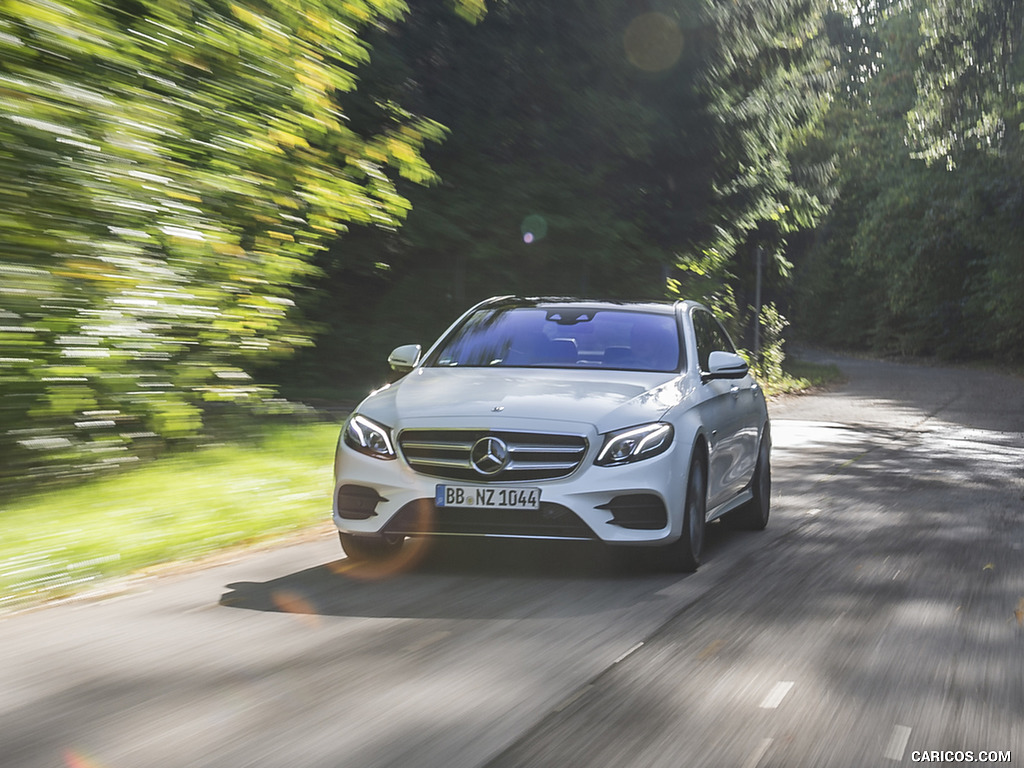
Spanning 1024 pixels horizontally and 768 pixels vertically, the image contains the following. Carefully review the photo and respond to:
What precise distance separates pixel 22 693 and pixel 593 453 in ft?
10.9

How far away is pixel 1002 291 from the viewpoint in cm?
4697

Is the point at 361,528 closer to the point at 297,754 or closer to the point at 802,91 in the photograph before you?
the point at 297,754

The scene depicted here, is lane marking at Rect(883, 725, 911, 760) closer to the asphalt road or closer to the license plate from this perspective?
the asphalt road

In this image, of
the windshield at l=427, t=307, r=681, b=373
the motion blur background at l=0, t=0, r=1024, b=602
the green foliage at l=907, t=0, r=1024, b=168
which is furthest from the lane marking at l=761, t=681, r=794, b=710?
the green foliage at l=907, t=0, r=1024, b=168

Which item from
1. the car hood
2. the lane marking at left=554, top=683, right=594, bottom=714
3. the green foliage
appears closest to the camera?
the lane marking at left=554, top=683, right=594, bottom=714

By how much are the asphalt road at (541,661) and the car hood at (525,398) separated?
2.94 ft

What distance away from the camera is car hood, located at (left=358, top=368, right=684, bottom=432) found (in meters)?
7.35

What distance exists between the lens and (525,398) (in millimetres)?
7562

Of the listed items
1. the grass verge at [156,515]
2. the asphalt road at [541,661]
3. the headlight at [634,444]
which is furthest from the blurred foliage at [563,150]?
the asphalt road at [541,661]

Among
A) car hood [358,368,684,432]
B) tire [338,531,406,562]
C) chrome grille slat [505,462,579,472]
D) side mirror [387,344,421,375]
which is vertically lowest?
tire [338,531,406,562]

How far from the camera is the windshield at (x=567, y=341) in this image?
8.44 meters

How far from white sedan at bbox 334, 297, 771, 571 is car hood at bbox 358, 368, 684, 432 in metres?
0.01

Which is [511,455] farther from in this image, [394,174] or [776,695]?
[394,174]

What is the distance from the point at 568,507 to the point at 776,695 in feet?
7.51
